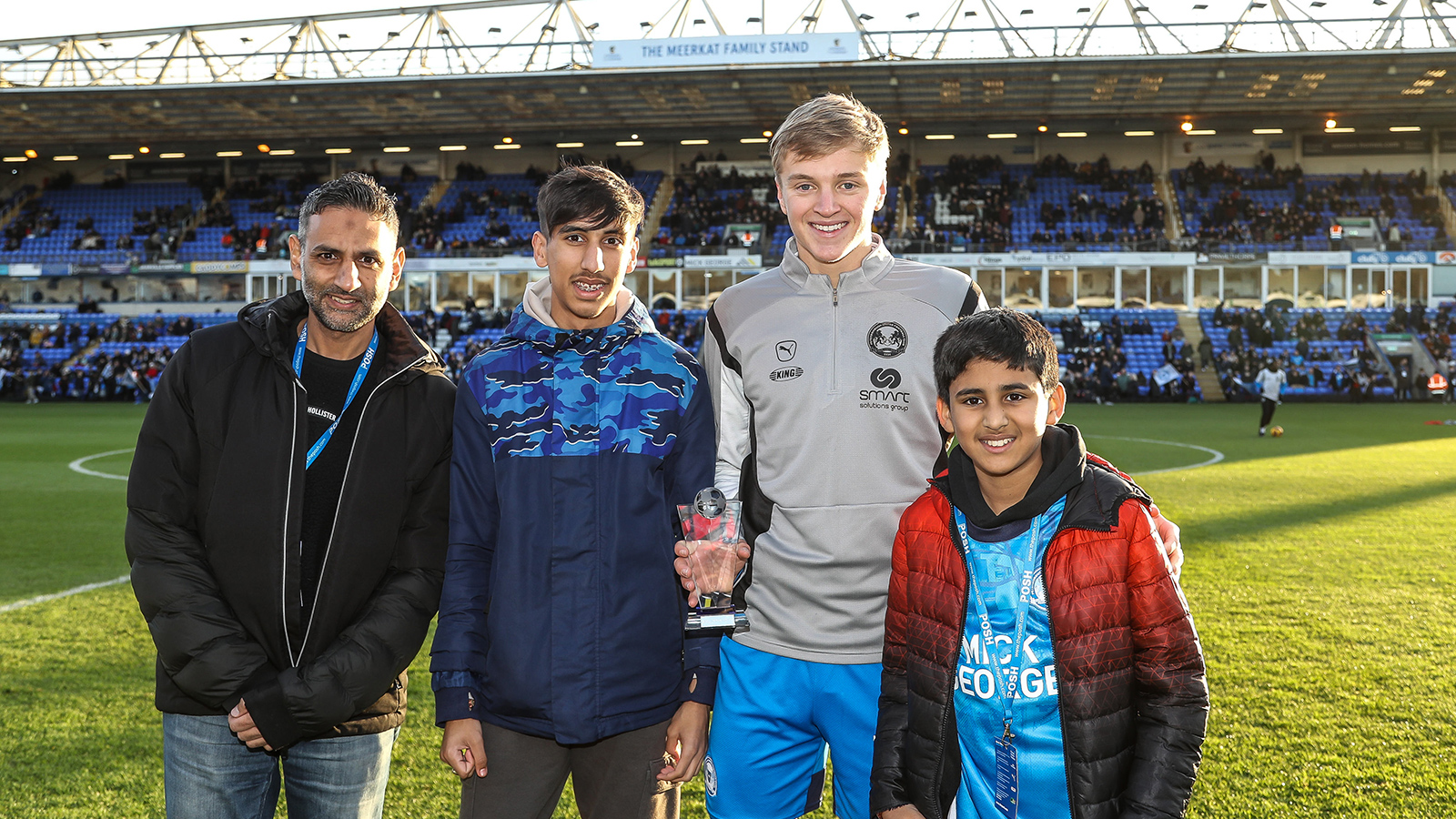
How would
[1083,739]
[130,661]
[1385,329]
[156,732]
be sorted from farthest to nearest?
[1385,329]
[130,661]
[156,732]
[1083,739]

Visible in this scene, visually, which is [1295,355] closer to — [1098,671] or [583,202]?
[1098,671]

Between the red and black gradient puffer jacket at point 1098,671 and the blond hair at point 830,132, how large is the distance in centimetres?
103

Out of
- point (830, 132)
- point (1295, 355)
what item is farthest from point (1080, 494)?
point (1295, 355)

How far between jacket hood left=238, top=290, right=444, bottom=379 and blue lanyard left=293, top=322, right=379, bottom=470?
0.02 m

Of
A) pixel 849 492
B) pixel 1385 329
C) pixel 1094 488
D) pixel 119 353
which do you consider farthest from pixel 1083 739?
pixel 119 353

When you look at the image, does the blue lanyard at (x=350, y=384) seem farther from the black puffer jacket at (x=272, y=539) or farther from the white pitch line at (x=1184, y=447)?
the white pitch line at (x=1184, y=447)

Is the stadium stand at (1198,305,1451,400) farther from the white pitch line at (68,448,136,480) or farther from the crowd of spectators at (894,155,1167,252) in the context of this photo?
the white pitch line at (68,448,136,480)

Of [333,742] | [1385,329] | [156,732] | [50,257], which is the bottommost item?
[156,732]

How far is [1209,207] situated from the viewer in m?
39.7

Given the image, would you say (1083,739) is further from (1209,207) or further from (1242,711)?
(1209,207)

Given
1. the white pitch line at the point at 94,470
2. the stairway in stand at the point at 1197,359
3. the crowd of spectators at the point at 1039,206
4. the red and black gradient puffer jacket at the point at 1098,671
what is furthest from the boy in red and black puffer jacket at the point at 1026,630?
the crowd of spectators at the point at 1039,206

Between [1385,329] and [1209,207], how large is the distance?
9.24 m

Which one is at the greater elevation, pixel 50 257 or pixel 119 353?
pixel 50 257

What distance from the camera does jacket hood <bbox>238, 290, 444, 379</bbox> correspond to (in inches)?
101
